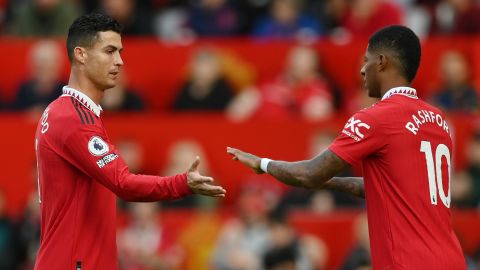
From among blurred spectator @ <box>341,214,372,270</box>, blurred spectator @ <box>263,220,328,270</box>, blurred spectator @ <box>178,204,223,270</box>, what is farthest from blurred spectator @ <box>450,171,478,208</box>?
blurred spectator @ <box>178,204,223,270</box>

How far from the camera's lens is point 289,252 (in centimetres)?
1270

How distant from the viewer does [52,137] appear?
827 centimetres

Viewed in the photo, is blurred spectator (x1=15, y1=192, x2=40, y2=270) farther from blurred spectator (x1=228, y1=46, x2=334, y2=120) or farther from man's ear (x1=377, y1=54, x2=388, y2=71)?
man's ear (x1=377, y1=54, x2=388, y2=71)

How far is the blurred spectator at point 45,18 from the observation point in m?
16.7

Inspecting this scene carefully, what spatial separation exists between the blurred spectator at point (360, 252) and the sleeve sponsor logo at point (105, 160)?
3.05 m

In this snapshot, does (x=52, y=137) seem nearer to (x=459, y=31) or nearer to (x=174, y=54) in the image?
(x=174, y=54)

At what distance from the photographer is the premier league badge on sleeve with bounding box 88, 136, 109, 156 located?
8.13 m

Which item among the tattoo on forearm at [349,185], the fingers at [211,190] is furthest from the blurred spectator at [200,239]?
the fingers at [211,190]

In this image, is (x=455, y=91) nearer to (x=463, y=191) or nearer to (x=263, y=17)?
(x=463, y=191)

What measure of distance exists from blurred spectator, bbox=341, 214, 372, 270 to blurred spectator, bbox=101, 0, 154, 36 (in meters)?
5.11

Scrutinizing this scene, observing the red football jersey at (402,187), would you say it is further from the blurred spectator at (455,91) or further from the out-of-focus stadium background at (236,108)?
the blurred spectator at (455,91)

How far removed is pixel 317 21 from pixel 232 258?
4.74m

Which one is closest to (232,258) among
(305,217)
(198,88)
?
(305,217)

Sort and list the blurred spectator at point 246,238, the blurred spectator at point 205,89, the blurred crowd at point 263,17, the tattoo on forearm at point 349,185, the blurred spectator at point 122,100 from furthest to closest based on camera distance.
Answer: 1. the blurred crowd at point 263,17
2. the blurred spectator at point 205,89
3. the blurred spectator at point 122,100
4. the blurred spectator at point 246,238
5. the tattoo on forearm at point 349,185
